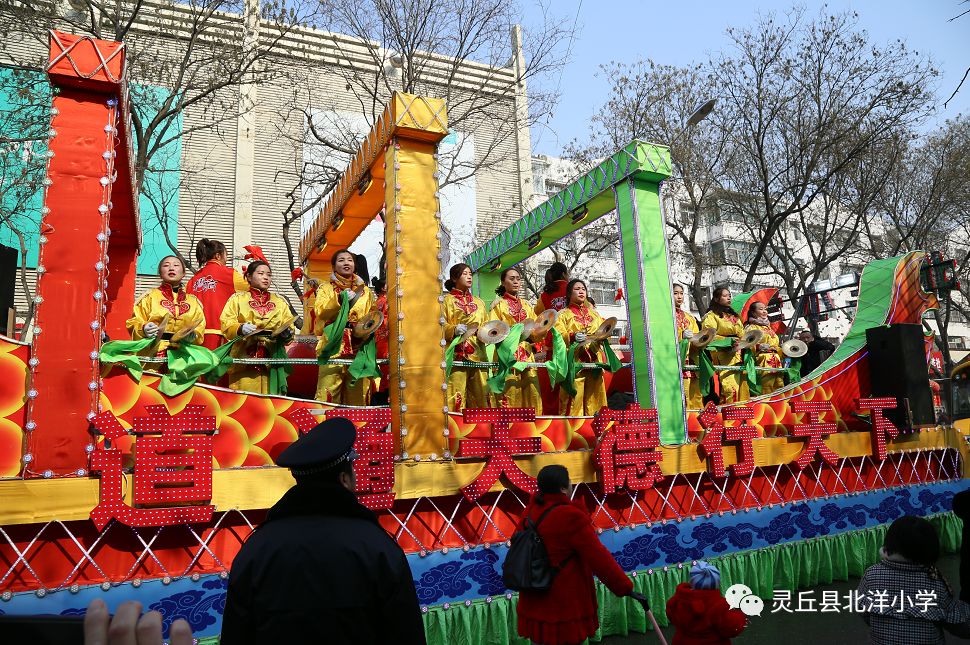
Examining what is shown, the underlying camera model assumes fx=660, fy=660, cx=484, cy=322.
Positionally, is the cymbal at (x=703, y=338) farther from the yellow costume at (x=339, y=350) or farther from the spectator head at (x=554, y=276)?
the yellow costume at (x=339, y=350)

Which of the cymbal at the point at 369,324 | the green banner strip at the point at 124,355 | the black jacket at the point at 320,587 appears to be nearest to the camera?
the black jacket at the point at 320,587

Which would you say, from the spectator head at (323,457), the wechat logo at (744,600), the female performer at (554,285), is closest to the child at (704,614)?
the spectator head at (323,457)

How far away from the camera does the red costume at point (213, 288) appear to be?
6.37 m

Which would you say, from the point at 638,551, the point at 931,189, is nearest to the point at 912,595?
the point at 638,551

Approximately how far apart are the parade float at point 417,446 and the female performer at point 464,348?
870 mm

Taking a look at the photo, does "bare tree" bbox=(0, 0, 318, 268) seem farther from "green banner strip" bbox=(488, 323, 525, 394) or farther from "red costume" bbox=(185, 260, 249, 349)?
"green banner strip" bbox=(488, 323, 525, 394)

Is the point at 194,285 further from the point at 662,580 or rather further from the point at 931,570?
the point at 931,570

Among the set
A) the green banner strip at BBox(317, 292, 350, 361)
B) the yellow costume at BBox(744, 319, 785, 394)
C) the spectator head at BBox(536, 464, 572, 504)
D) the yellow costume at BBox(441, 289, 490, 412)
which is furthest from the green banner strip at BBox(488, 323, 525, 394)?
the yellow costume at BBox(744, 319, 785, 394)

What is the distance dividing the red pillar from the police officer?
2.46 metres

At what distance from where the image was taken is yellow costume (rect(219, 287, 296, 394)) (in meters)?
5.62

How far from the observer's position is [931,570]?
298 centimetres

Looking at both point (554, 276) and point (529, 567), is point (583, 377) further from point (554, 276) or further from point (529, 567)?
point (529, 567)

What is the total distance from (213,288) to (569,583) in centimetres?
464

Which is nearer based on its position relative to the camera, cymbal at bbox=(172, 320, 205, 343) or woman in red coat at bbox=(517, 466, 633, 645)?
woman in red coat at bbox=(517, 466, 633, 645)
